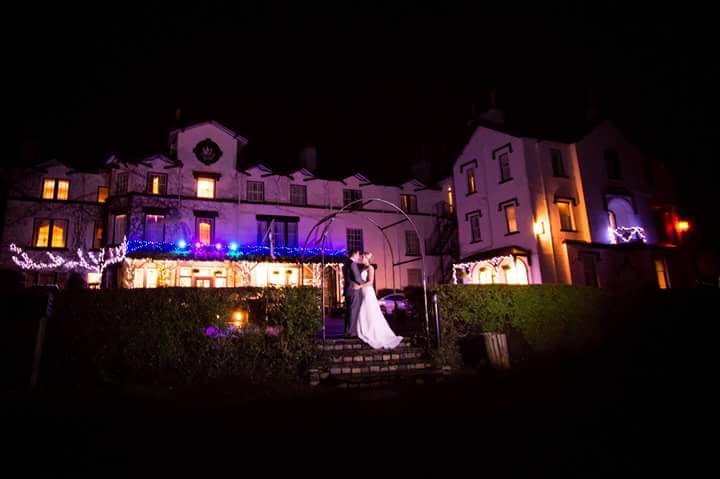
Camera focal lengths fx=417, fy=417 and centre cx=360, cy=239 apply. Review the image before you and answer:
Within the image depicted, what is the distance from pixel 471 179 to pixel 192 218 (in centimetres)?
1865

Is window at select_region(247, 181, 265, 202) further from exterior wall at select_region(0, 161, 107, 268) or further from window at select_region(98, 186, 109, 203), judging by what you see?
exterior wall at select_region(0, 161, 107, 268)

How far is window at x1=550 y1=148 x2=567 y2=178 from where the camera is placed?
2480 centimetres

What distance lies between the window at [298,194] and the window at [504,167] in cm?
1355

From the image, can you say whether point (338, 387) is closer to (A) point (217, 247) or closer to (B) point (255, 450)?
(B) point (255, 450)

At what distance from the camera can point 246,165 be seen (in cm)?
3019

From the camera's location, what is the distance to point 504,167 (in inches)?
1013

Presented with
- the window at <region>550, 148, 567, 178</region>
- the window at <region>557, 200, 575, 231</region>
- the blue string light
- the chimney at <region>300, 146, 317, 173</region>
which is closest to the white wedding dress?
the blue string light

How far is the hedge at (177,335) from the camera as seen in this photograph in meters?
8.86

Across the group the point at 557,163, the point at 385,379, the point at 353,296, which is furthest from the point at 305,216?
the point at 385,379

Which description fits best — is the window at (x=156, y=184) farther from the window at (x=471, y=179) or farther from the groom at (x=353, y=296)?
the window at (x=471, y=179)

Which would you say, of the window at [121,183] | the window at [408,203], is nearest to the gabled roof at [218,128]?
the window at [121,183]

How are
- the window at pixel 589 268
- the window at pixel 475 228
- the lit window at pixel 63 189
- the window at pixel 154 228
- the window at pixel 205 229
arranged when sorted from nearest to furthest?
the window at pixel 589 268 → the window at pixel 154 228 → the lit window at pixel 63 189 → the window at pixel 205 229 → the window at pixel 475 228

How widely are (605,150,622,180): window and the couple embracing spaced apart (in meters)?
21.3

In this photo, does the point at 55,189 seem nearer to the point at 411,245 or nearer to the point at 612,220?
the point at 411,245
